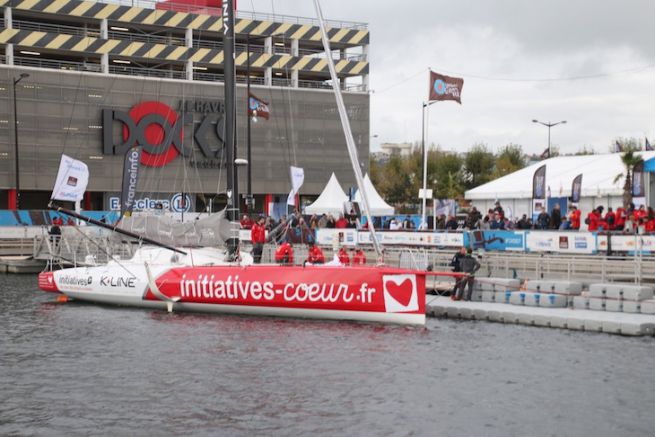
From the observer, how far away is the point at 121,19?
7194cm

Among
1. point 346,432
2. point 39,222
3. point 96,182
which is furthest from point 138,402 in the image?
point 96,182

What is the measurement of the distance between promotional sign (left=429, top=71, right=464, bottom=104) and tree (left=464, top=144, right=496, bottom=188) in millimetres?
60805

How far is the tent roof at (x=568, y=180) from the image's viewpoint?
44.2 m

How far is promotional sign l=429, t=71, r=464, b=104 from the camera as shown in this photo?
115 ft

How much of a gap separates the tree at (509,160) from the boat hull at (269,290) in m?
70.5

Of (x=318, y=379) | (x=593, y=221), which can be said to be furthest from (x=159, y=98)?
(x=318, y=379)

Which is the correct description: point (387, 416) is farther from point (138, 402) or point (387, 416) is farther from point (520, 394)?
point (138, 402)

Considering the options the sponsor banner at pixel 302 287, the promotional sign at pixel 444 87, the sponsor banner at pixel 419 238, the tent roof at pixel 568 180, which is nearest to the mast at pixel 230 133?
the sponsor banner at pixel 302 287

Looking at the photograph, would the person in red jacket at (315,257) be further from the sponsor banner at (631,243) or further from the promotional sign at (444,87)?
the promotional sign at (444,87)

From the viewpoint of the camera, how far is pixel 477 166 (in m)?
96.9

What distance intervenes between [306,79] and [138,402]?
73427 millimetres

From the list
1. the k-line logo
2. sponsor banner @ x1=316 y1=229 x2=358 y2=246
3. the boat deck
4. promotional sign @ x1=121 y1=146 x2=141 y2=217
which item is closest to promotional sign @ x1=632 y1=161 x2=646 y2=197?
sponsor banner @ x1=316 y1=229 x2=358 y2=246

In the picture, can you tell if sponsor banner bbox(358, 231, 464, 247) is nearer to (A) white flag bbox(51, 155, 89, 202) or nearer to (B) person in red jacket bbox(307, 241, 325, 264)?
(B) person in red jacket bbox(307, 241, 325, 264)

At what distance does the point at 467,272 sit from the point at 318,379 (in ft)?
31.7
